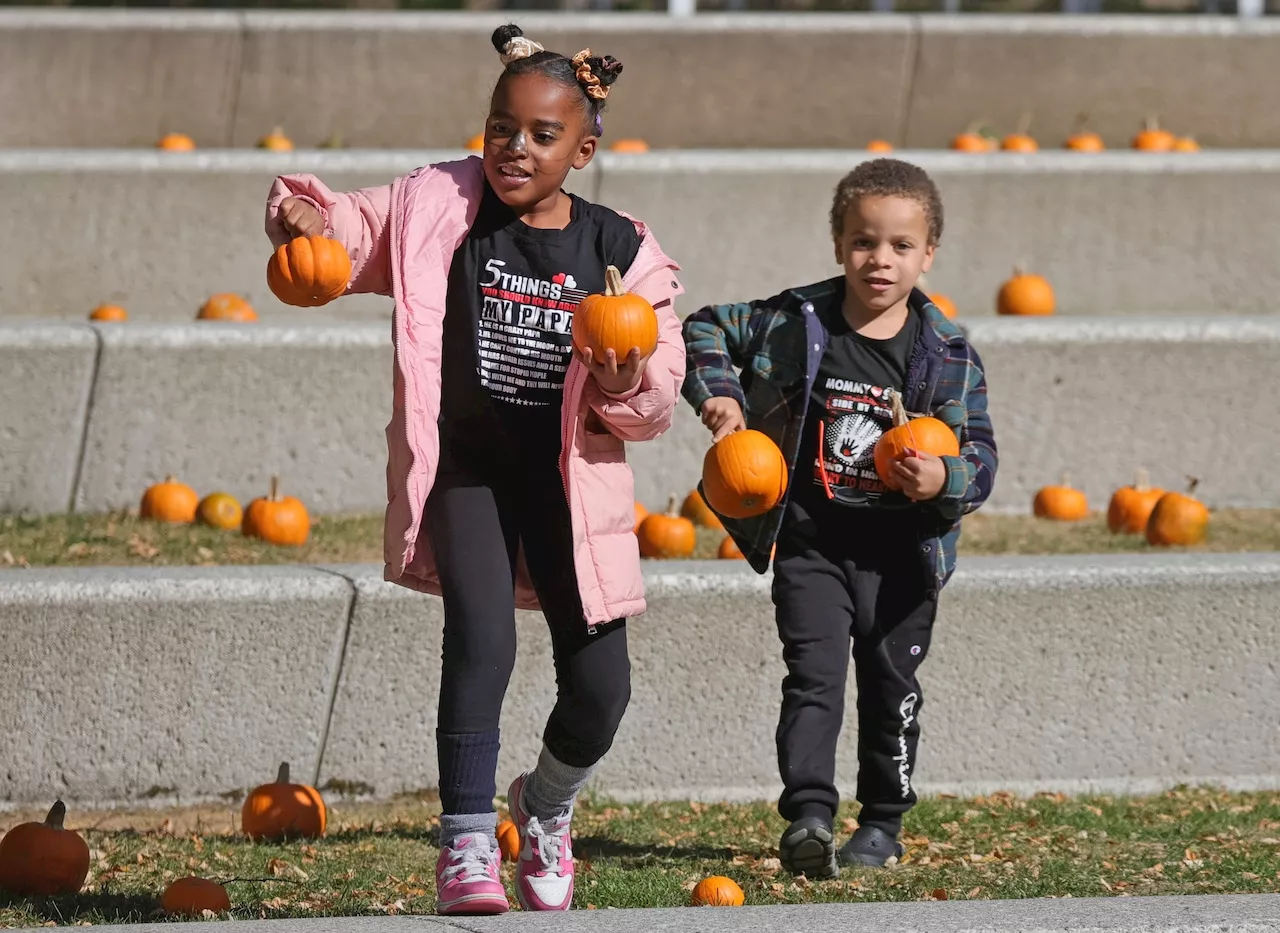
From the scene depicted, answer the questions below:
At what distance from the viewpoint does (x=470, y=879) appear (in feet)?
13.2

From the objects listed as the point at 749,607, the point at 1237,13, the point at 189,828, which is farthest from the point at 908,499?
the point at 1237,13

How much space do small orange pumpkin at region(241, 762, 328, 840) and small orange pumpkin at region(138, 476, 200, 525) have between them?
6.52ft

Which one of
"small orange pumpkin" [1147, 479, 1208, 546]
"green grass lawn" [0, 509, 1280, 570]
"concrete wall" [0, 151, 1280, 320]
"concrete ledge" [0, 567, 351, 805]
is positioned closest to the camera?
"concrete ledge" [0, 567, 351, 805]

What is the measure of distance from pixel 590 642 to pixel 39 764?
215 centimetres

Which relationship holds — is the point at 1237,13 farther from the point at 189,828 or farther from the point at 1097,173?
the point at 189,828

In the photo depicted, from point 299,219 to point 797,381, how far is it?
1.55 m

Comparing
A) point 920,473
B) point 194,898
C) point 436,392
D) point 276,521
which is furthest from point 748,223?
point 194,898

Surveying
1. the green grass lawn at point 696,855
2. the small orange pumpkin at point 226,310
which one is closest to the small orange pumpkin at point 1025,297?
the green grass lawn at point 696,855

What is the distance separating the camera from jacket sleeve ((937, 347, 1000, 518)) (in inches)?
196

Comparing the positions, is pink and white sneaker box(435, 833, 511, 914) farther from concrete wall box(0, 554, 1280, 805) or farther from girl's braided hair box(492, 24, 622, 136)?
concrete wall box(0, 554, 1280, 805)

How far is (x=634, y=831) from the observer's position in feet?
18.4

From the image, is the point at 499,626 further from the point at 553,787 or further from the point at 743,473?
the point at 743,473

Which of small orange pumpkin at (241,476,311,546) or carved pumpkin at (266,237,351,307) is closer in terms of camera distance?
carved pumpkin at (266,237,351,307)

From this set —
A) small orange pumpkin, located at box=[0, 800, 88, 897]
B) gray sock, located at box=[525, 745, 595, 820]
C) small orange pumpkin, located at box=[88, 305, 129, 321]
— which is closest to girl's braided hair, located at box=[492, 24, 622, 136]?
gray sock, located at box=[525, 745, 595, 820]
